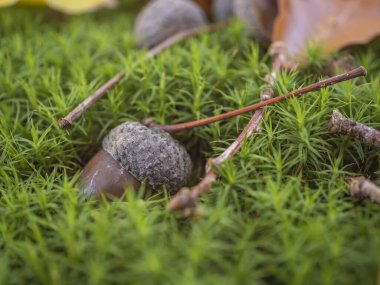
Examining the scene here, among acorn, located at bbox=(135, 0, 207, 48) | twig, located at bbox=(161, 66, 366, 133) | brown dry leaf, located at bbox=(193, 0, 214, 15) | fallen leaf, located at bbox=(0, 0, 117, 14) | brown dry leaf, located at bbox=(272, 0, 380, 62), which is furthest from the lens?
brown dry leaf, located at bbox=(193, 0, 214, 15)

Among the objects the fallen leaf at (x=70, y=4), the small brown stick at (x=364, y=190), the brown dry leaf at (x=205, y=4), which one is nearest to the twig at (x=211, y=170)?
the small brown stick at (x=364, y=190)

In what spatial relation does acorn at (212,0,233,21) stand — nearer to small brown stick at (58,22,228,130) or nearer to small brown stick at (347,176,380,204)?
small brown stick at (58,22,228,130)

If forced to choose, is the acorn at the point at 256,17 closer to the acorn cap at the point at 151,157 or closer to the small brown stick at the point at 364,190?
the acorn cap at the point at 151,157

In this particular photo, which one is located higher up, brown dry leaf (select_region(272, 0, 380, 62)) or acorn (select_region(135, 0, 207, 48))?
→ acorn (select_region(135, 0, 207, 48))

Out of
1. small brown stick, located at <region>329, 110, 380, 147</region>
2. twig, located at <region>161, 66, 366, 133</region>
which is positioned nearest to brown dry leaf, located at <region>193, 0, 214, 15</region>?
twig, located at <region>161, 66, 366, 133</region>

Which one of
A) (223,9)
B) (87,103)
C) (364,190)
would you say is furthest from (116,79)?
(364,190)

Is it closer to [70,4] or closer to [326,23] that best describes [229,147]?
[326,23]

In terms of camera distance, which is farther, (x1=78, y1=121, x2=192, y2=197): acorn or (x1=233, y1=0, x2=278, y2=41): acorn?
(x1=233, y1=0, x2=278, y2=41): acorn

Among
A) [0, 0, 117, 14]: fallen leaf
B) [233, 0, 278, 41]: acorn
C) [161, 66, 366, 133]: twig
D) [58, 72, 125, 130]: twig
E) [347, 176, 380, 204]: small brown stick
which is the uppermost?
[0, 0, 117, 14]: fallen leaf
